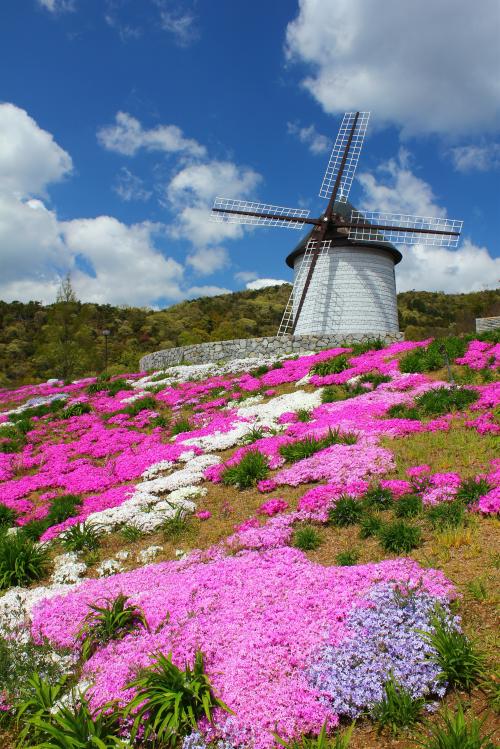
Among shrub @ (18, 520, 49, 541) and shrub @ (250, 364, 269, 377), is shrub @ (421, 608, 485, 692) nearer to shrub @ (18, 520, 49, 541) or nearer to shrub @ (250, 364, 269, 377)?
shrub @ (18, 520, 49, 541)

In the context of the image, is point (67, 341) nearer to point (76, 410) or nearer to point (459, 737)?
point (76, 410)

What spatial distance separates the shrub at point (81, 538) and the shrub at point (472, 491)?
712cm

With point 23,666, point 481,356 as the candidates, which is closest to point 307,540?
point 23,666

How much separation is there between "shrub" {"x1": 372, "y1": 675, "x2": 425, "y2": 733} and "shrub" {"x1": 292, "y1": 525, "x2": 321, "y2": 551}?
11.8ft

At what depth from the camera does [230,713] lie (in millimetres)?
5457

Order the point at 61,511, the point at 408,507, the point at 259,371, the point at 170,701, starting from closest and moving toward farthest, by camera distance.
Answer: the point at 170,701 → the point at 408,507 → the point at 61,511 → the point at 259,371

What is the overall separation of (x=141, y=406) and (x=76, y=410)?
3426 millimetres

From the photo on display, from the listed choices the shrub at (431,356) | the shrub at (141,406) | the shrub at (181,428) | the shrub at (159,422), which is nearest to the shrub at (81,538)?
the shrub at (181,428)

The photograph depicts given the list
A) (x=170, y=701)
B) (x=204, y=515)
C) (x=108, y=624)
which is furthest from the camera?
(x=204, y=515)

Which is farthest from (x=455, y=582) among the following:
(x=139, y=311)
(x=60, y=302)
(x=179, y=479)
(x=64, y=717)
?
(x=139, y=311)

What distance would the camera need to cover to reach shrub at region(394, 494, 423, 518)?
924cm

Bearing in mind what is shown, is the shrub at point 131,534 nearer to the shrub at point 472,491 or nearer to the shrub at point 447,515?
the shrub at point 447,515

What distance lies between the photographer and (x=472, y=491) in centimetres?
934

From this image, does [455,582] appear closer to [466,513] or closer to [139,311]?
[466,513]
